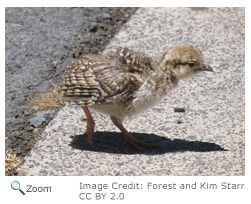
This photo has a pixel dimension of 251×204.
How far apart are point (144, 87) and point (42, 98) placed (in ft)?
5.31

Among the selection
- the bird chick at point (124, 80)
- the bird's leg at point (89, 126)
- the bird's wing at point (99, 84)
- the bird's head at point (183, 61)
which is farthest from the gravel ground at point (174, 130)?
the bird's head at point (183, 61)

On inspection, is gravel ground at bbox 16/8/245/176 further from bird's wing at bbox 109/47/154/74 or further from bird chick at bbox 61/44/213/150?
bird's wing at bbox 109/47/154/74

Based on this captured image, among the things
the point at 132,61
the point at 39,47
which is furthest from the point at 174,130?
the point at 39,47

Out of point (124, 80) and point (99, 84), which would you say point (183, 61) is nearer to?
point (124, 80)

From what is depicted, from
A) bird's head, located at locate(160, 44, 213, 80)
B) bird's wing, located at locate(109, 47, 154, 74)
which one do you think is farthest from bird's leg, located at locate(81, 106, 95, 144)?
bird's head, located at locate(160, 44, 213, 80)

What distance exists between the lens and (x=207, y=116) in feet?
16.5

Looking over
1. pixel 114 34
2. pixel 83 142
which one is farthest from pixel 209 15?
pixel 83 142

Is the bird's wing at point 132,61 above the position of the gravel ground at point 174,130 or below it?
above

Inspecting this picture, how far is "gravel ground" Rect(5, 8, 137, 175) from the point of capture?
15.4 ft

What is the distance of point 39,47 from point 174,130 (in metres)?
2.73

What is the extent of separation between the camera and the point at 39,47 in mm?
6004

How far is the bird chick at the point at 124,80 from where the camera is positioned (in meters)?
4.27

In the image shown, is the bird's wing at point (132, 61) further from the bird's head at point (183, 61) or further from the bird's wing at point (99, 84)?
the bird's head at point (183, 61)

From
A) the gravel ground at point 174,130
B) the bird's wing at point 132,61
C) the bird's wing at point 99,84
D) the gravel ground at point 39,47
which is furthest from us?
the gravel ground at point 39,47
